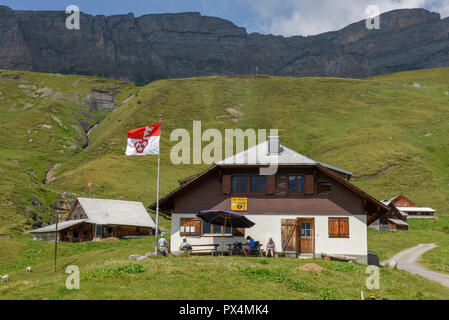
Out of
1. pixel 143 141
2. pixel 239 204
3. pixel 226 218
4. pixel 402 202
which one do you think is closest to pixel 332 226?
pixel 239 204

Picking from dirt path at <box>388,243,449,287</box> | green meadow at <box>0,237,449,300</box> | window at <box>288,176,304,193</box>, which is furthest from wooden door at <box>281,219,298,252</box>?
dirt path at <box>388,243,449,287</box>

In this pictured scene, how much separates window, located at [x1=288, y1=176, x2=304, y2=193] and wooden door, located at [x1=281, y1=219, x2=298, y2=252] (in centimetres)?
233

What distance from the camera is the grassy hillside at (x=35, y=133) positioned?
68938 millimetres

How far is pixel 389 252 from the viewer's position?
47688 millimetres

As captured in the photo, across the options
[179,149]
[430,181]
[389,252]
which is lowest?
[389,252]

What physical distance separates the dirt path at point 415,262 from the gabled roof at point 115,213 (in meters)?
36.2

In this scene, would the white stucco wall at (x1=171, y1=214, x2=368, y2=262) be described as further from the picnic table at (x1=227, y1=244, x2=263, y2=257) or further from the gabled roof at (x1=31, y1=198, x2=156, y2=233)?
the gabled roof at (x1=31, y1=198, x2=156, y2=233)

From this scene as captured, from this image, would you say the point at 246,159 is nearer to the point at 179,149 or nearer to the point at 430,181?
the point at 430,181

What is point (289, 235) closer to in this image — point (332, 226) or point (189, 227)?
point (332, 226)

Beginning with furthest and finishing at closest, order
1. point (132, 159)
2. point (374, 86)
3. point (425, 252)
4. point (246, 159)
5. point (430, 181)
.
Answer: point (374, 86) → point (132, 159) → point (430, 181) → point (425, 252) → point (246, 159)

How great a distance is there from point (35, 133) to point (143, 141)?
114 m

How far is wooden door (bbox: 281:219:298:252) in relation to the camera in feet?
102
